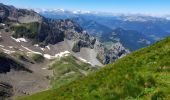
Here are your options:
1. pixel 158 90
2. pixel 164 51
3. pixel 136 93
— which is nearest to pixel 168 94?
pixel 158 90

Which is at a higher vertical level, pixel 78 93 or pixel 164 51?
pixel 164 51

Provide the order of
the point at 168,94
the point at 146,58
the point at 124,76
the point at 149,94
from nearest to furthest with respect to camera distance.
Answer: the point at 168,94
the point at 149,94
the point at 124,76
the point at 146,58

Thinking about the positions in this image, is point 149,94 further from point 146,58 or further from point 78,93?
point 146,58

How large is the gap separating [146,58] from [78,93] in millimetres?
7171

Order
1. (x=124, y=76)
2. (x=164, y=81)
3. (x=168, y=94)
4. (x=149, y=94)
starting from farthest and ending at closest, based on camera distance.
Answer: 1. (x=124, y=76)
2. (x=164, y=81)
3. (x=149, y=94)
4. (x=168, y=94)

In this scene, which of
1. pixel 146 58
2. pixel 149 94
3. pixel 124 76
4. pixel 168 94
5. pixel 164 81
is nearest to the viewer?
pixel 168 94

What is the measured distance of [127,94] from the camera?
23.0m

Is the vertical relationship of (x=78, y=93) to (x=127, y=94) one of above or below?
below

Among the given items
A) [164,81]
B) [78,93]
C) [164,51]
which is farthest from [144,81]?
[164,51]

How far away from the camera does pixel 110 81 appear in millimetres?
27078

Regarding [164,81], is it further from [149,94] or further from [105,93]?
[105,93]

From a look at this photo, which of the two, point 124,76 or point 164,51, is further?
point 164,51

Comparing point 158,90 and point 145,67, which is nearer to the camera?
point 158,90

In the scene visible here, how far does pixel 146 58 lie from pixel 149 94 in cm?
1007
